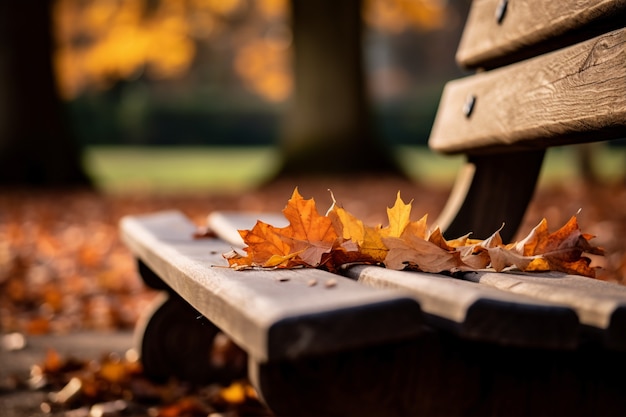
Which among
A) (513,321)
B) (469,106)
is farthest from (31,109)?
(513,321)

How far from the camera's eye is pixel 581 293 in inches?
45.1

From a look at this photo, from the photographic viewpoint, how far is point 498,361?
1150 millimetres

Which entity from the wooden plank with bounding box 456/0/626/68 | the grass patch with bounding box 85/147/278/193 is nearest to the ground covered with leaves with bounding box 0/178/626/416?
the wooden plank with bounding box 456/0/626/68

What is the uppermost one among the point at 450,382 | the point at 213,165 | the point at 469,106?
the point at 469,106

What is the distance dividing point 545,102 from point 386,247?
0.52 meters

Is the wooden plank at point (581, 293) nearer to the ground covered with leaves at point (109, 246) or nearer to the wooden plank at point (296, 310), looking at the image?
the wooden plank at point (296, 310)

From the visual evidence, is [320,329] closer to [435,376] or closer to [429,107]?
[435,376]

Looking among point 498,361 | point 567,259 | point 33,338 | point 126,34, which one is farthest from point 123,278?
point 126,34

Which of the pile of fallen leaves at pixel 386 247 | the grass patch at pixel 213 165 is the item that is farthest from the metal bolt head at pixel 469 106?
the grass patch at pixel 213 165

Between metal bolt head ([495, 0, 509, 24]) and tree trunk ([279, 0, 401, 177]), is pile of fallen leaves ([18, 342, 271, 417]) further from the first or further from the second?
tree trunk ([279, 0, 401, 177])

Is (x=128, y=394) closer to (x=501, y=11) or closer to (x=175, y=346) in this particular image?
(x=175, y=346)

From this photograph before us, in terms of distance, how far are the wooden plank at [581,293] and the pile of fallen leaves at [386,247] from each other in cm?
6

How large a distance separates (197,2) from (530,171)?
1256 cm

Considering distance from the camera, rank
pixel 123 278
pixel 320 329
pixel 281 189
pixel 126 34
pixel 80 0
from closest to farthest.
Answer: pixel 320 329 → pixel 123 278 → pixel 281 189 → pixel 126 34 → pixel 80 0
